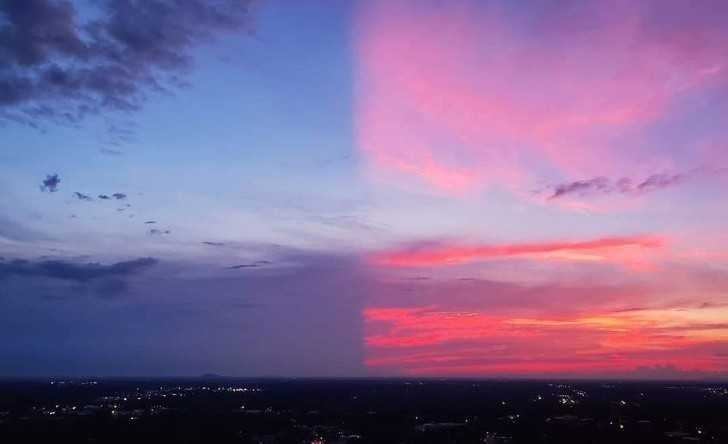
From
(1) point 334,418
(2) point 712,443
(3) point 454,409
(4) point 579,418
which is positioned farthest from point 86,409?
(2) point 712,443

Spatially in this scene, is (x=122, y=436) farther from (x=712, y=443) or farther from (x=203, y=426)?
(x=712, y=443)

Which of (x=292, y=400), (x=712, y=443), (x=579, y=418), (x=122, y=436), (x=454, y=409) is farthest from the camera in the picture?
(x=292, y=400)

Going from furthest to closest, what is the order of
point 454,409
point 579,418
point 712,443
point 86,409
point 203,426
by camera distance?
point 454,409 → point 86,409 → point 579,418 → point 203,426 → point 712,443

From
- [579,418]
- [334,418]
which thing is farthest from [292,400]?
→ [579,418]

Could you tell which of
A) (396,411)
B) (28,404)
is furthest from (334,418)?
(28,404)

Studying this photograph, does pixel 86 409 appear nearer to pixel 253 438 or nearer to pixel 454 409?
pixel 253 438

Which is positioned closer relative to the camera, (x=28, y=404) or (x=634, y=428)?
(x=634, y=428)

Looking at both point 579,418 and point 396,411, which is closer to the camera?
point 579,418

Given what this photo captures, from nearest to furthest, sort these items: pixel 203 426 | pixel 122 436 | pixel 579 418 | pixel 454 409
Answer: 1. pixel 122 436
2. pixel 203 426
3. pixel 579 418
4. pixel 454 409

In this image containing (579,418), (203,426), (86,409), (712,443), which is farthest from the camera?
(86,409)
